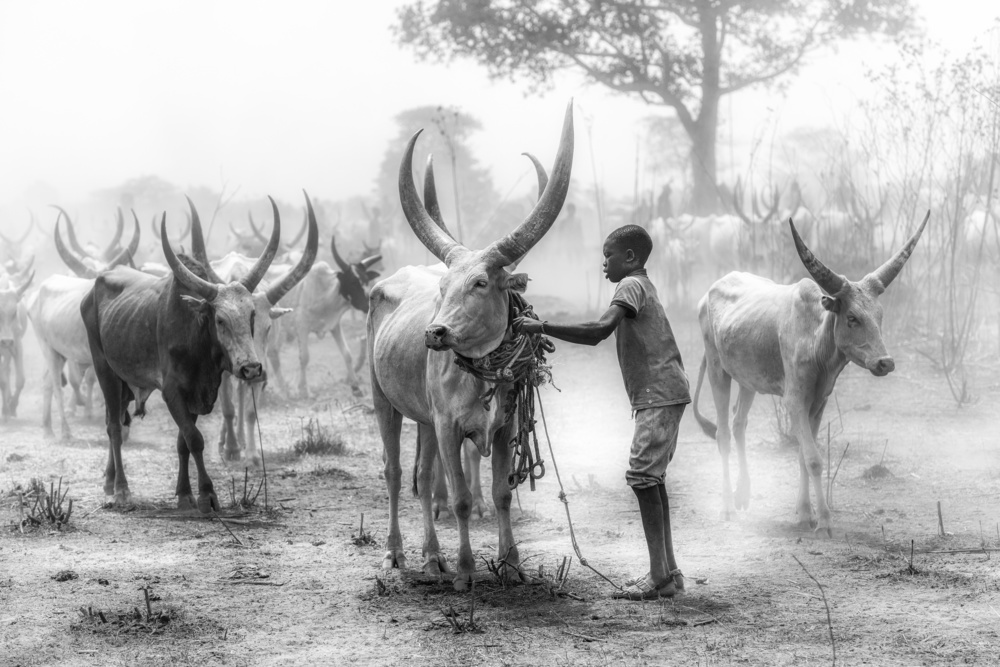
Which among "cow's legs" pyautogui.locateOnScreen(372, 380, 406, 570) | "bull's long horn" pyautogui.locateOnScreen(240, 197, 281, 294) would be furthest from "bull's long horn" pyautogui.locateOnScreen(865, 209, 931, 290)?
"bull's long horn" pyautogui.locateOnScreen(240, 197, 281, 294)

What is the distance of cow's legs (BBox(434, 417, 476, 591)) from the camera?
511 cm

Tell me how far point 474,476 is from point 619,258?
2.70 m

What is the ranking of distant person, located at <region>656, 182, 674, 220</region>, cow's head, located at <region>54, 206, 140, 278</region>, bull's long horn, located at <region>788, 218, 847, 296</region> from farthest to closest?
distant person, located at <region>656, 182, 674, 220</region> < cow's head, located at <region>54, 206, 140, 278</region> < bull's long horn, located at <region>788, 218, 847, 296</region>

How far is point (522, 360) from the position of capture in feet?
16.1

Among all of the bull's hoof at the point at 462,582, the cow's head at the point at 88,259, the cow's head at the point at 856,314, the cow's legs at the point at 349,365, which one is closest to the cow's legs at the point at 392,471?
the bull's hoof at the point at 462,582

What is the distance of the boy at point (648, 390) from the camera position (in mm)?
4820

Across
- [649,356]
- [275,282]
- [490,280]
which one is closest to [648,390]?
[649,356]

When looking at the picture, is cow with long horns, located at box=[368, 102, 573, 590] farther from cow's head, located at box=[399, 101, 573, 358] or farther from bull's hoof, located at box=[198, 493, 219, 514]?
bull's hoof, located at box=[198, 493, 219, 514]

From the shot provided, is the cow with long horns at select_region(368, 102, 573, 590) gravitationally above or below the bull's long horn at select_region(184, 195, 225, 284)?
below

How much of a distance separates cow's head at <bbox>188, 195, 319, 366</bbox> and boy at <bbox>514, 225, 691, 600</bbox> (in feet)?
9.36

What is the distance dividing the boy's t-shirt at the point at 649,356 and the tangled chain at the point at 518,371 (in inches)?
14.4

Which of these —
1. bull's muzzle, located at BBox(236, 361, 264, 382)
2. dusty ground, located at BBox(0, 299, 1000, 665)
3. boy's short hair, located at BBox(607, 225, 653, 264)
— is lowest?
dusty ground, located at BBox(0, 299, 1000, 665)

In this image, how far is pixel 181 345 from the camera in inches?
284

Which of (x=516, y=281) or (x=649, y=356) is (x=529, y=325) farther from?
(x=649, y=356)
